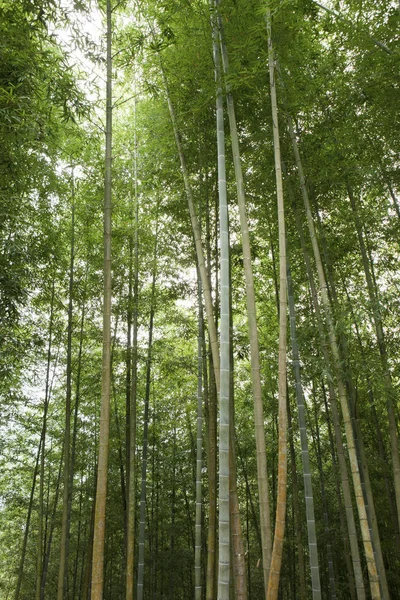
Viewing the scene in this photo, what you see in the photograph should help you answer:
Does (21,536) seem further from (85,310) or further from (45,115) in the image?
Answer: (45,115)

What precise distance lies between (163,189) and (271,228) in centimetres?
152

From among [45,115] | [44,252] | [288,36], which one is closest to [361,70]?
[288,36]

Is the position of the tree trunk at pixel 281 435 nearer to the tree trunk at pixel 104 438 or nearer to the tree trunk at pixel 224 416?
the tree trunk at pixel 224 416

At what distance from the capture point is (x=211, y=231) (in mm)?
6070

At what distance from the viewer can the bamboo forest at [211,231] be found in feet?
11.5

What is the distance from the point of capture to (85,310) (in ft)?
24.2

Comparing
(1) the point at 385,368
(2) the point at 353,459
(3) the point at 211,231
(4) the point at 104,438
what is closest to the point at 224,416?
(4) the point at 104,438

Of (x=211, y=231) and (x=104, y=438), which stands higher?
(x=211, y=231)

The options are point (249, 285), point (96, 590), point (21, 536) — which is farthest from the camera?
point (21, 536)

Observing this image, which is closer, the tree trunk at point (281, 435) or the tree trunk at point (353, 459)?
the tree trunk at point (281, 435)

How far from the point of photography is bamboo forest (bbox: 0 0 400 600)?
3510mm

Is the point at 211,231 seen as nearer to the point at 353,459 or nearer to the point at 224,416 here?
the point at 353,459

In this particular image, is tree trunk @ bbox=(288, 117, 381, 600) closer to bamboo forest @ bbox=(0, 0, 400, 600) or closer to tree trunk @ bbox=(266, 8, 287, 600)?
bamboo forest @ bbox=(0, 0, 400, 600)

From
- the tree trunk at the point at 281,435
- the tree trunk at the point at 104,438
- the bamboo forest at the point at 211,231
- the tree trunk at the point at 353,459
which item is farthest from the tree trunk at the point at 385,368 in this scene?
the tree trunk at the point at 104,438
